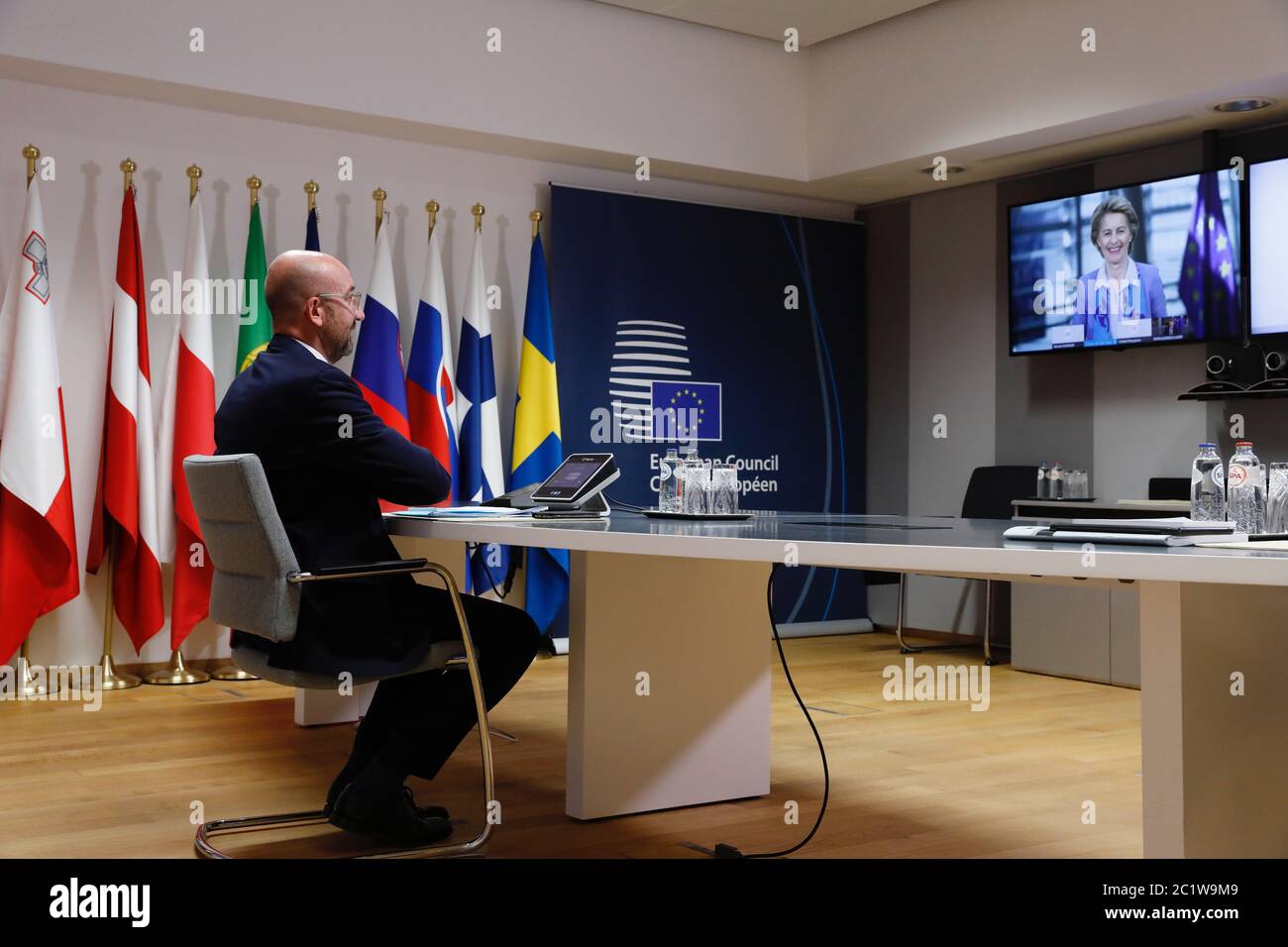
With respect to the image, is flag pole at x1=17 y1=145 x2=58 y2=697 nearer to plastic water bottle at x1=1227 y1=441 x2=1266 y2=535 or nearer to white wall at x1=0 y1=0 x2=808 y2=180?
white wall at x1=0 y1=0 x2=808 y2=180

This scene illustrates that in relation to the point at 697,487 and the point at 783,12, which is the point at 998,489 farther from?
the point at 697,487

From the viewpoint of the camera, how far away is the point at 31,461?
4.55 meters

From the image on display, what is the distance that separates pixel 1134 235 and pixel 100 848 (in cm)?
460

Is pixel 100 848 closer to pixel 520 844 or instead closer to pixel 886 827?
pixel 520 844

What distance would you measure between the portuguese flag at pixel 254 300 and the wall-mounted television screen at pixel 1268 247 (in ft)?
12.9

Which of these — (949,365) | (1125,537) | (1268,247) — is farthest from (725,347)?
(1125,537)

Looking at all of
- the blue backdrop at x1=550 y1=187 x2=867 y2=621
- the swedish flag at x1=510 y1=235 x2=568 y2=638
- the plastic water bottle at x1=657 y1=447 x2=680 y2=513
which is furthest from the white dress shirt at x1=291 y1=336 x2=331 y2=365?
the blue backdrop at x1=550 y1=187 x2=867 y2=621

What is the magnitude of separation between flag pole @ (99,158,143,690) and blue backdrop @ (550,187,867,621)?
6.26 feet

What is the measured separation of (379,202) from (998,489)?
3.12 meters

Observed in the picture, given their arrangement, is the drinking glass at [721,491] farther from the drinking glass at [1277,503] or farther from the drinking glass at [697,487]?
the drinking glass at [1277,503]

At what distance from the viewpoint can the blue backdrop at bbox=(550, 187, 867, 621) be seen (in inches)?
239

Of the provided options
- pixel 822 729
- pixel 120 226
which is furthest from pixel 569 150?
pixel 822 729
